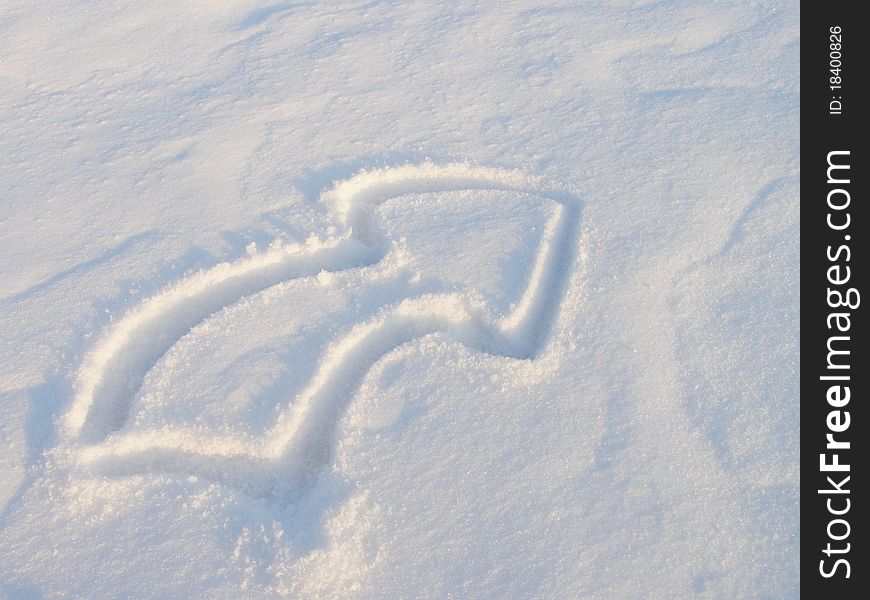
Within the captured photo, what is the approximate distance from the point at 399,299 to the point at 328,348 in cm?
28

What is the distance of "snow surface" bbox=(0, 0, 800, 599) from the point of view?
2.13m

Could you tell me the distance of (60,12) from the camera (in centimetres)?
372

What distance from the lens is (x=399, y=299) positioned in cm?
262

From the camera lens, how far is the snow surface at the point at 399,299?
7.00ft

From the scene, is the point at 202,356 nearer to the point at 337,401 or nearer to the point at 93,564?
the point at 337,401

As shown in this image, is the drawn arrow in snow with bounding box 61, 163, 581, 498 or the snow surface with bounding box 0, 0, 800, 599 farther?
the drawn arrow in snow with bounding box 61, 163, 581, 498

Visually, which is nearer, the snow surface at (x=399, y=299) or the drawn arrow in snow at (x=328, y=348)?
the snow surface at (x=399, y=299)

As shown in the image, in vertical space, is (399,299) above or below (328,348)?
above

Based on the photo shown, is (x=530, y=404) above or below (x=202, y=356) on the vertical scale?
below

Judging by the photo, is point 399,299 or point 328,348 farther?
point 399,299

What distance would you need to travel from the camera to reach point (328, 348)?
8.23 ft

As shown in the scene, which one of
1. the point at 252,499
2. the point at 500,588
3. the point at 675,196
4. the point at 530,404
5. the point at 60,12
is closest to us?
the point at 500,588

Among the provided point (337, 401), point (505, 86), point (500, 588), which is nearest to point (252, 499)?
point (337, 401)

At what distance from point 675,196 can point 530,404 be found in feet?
3.23
